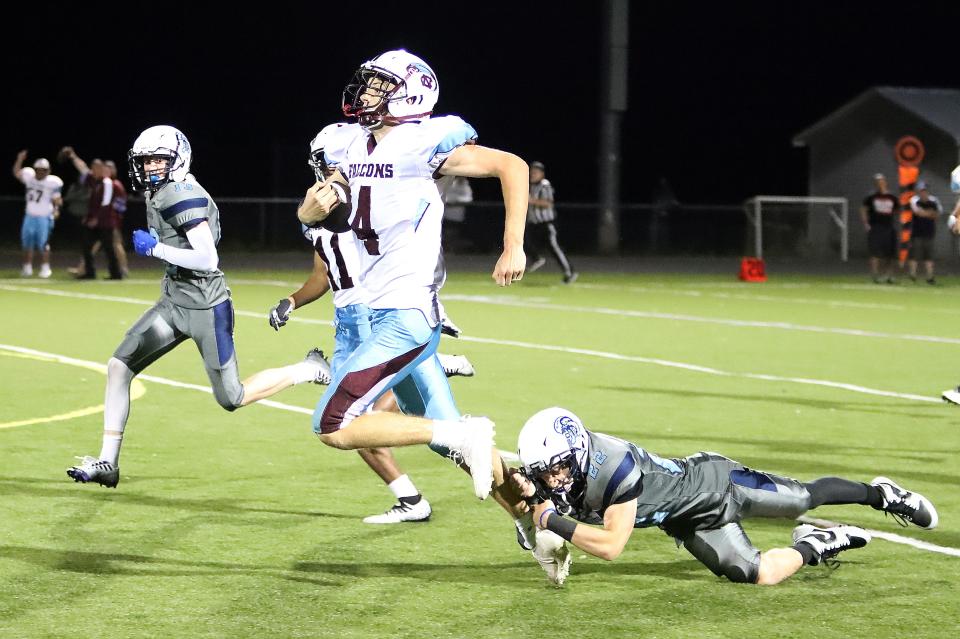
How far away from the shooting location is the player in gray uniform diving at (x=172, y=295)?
320 inches

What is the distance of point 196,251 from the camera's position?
26.8ft

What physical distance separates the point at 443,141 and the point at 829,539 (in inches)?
89.1

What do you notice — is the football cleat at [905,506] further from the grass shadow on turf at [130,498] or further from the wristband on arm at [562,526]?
the grass shadow on turf at [130,498]

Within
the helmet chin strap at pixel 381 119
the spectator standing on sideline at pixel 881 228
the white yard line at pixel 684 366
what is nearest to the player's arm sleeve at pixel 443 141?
the helmet chin strap at pixel 381 119

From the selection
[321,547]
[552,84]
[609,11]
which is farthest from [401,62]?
[552,84]

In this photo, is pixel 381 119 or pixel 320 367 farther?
pixel 320 367

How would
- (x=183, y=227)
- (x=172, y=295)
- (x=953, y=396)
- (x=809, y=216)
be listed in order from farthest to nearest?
(x=809, y=216), (x=953, y=396), (x=172, y=295), (x=183, y=227)

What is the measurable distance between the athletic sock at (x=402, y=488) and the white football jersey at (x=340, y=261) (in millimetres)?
865

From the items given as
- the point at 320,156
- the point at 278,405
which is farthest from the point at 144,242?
the point at 278,405

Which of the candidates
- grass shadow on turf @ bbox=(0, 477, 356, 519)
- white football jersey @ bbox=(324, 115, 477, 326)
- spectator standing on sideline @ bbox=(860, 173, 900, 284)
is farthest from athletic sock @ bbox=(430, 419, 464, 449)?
spectator standing on sideline @ bbox=(860, 173, 900, 284)

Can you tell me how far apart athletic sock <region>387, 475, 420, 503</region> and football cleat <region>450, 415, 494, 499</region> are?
4.21 ft

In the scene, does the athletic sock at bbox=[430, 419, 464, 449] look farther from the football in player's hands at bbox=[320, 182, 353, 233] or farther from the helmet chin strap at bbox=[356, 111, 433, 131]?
the helmet chin strap at bbox=[356, 111, 433, 131]

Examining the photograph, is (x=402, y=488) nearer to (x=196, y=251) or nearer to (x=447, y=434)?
(x=447, y=434)

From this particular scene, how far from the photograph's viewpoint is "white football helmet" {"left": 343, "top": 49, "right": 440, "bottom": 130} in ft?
21.7
